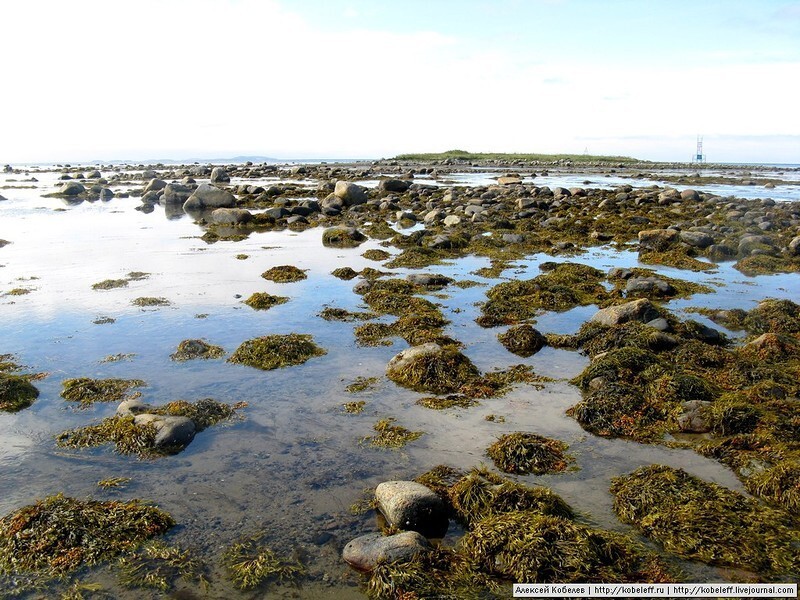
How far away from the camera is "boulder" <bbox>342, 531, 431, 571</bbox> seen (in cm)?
432

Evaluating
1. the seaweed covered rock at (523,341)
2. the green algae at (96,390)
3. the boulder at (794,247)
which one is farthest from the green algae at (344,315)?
the boulder at (794,247)

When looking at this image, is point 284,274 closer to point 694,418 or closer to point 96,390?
point 96,390

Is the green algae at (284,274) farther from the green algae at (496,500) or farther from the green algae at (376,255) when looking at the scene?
the green algae at (496,500)

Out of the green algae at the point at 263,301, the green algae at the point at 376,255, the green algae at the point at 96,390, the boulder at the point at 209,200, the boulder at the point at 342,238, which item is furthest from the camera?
the boulder at the point at 209,200

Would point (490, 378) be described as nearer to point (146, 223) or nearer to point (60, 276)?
point (60, 276)

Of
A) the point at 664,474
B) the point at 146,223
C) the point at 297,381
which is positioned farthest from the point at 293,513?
the point at 146,223

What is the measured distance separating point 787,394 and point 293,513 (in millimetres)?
6730

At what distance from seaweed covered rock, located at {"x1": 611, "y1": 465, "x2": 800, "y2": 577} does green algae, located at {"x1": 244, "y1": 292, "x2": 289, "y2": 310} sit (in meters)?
8.27

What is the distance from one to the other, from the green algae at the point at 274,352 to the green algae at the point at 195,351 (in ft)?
1.05

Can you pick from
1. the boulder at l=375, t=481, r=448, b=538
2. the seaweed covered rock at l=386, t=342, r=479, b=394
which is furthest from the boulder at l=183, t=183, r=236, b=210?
the boulder at l=375, t=481, r=448, b=538

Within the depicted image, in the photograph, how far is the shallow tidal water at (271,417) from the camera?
4984mm

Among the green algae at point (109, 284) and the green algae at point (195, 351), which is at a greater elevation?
the green algae at point (109, 284)

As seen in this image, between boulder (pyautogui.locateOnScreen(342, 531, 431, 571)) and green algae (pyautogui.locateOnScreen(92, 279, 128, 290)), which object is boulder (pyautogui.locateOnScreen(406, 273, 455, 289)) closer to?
green algae (pyautogui.locateOnScreen(92, 279, 128, 290))

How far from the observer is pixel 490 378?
7992mm
